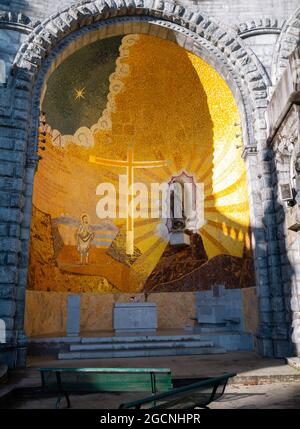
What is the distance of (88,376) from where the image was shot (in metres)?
4.70

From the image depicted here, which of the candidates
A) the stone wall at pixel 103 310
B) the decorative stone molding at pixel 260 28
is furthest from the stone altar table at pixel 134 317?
the decorative stone molding at pixel 260 28

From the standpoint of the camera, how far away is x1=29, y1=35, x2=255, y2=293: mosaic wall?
40.6ft

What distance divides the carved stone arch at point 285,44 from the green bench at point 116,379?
8008mm

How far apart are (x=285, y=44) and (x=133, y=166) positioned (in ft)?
22.4

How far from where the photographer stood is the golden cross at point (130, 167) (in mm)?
14214

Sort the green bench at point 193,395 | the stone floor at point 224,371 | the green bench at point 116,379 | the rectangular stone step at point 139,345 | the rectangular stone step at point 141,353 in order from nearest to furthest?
the green bench at point 193,395 → the green bench at point 116,379 → the stone floor at point 224,371 → the rectangular stone step at point 141,353 → the rectangular stone step at point 139,345

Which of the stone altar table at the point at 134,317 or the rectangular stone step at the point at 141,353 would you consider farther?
the stone altar table at the point at 134,317

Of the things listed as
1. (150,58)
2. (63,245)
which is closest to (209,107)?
(150,58)

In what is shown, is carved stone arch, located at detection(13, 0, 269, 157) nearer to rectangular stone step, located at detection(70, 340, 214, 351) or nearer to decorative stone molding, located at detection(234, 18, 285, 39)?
decorative stone molding, located at detection(234, 18, 285, 39)

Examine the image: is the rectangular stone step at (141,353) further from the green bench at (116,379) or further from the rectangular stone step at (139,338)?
the green bench at (116,379)

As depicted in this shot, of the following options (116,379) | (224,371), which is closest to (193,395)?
(116,379)

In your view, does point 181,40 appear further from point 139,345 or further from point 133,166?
point 139,345

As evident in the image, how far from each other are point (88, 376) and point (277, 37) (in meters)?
9.56

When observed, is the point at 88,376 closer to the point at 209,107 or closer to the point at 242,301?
the point at 242,301
